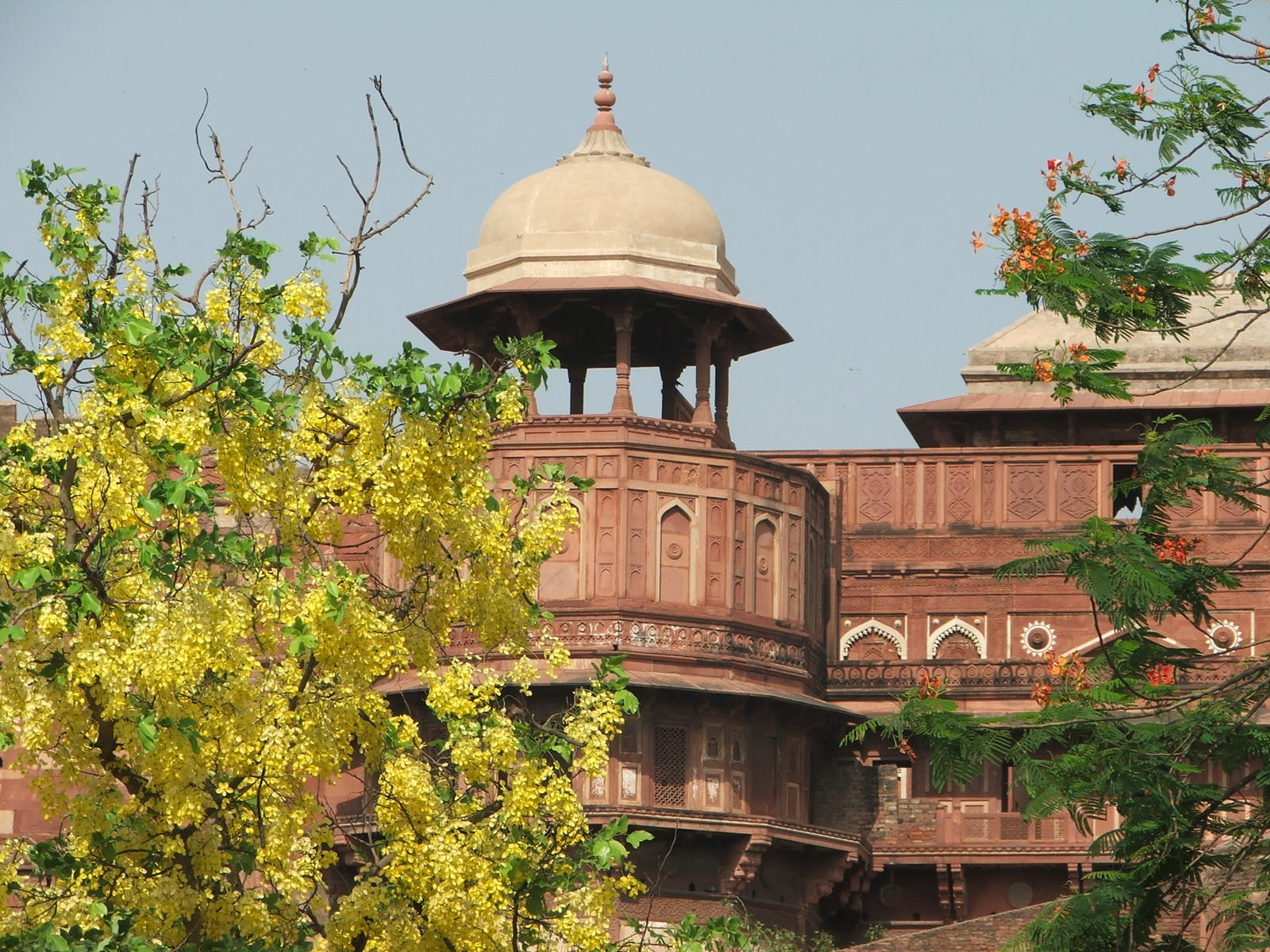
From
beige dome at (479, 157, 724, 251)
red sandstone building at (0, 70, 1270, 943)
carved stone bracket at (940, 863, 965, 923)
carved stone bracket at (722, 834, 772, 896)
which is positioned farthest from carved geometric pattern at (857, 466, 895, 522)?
carved stone bracket at (722, 834, 772, 896)

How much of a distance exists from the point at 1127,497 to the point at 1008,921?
990 centimetres

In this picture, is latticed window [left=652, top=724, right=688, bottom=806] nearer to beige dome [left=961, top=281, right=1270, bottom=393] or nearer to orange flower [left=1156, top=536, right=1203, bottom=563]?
beige dome [left=961, top=281, right=1270, bottom=393]

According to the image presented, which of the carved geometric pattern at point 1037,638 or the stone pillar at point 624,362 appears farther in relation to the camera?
the carved geometric pattern at point 1037,638

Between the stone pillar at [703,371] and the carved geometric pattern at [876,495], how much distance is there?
2.53m

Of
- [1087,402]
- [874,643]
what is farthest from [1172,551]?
[1087,402]

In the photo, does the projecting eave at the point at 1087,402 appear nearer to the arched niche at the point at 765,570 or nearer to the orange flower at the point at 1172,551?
the arched niche at the point at 765,570

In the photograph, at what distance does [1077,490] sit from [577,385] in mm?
6752

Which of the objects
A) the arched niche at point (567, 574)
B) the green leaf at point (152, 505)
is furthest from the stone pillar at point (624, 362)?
the green leaf at point (152, 505)

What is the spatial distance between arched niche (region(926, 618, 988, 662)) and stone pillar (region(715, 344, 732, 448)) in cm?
372

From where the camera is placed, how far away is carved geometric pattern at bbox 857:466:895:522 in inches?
1517

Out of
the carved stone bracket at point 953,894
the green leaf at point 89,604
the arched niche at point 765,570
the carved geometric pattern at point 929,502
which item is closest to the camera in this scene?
the green leaf at point 89,604

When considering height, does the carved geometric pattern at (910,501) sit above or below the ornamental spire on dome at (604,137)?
below

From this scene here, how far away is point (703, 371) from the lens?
3738 centimetres

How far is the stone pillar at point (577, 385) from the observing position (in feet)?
129
